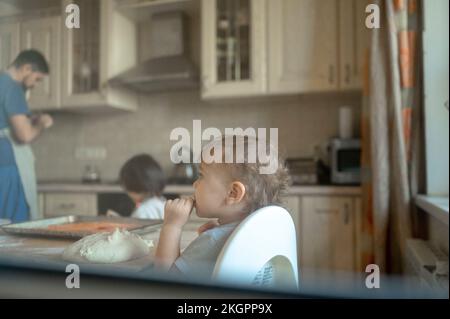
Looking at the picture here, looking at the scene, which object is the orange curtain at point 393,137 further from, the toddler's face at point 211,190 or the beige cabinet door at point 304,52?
the toddler's face at point 211,190

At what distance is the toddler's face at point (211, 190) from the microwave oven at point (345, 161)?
82cm

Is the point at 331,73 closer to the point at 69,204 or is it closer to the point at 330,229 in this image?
the point at 330,229

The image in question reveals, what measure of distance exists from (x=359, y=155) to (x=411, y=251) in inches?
18.0

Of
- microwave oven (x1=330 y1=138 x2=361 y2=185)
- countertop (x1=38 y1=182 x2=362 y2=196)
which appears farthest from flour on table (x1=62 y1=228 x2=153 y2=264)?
microwave oven (x1=330 y1=138 x2=361 y2=185)

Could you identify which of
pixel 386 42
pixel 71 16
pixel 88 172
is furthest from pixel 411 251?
pixel 88 172

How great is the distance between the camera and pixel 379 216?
0.98 metres

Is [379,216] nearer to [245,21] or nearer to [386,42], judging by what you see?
[386,42]

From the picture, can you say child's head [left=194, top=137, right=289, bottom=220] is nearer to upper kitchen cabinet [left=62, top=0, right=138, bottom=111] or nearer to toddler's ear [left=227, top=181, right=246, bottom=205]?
toddler's ear [left=227, top=181, right=246, bottom=205]

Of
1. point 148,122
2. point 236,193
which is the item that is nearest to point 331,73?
point 148,122

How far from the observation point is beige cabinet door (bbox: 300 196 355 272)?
2.06 feet

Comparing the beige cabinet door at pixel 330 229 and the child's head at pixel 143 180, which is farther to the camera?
the beige cabinet door at pixel 330 229

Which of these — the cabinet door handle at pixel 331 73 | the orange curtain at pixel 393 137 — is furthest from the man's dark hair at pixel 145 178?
the cabinet door handle at pixel 331 73

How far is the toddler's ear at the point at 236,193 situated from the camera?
26 centimetres
